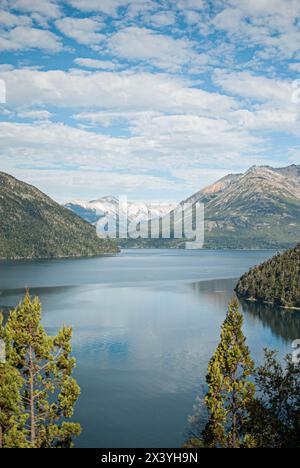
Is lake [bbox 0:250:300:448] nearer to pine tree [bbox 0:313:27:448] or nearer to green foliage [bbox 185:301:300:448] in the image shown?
green foliage [bbox 185:301:300:448]

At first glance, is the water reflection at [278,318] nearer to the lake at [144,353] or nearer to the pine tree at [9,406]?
the lake at [144,353]

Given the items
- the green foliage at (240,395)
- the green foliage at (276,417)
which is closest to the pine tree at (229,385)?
the green foliage at (240,395)

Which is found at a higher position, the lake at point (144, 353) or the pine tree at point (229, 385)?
the pine tree at point (229, 385)

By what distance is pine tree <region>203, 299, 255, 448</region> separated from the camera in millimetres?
54438

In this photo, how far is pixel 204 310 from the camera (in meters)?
178

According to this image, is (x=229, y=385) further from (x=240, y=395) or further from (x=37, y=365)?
(x=37, y=365)

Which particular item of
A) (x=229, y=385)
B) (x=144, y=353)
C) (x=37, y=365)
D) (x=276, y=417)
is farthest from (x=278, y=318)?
(x=37, y=365)

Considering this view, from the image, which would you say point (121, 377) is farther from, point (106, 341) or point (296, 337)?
point (296, 337)

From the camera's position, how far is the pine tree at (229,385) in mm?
54438

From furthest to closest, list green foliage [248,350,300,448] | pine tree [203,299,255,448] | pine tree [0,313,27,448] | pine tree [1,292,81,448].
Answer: pine tree [203,299,255,448] < pine tree [1,292,81,448] < green foliage [248,350,300,448] < pine tree [0,313,27,448]

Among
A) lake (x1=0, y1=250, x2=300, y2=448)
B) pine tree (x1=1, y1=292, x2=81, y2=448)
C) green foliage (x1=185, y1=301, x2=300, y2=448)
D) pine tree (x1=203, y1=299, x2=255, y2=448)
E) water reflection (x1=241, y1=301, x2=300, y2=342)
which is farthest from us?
water reflection (x1=241, y1=301, x2=300, y2=342)

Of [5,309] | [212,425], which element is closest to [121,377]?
[212,425]

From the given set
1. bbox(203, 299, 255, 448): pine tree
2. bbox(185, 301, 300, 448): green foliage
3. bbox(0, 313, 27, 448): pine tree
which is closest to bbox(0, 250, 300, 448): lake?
bbox(203, 299, 255, 448): pine tree
